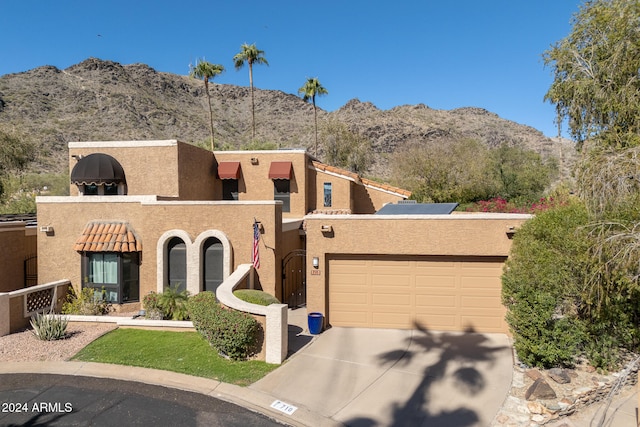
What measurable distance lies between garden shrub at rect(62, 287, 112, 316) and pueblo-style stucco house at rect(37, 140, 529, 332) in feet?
1.22

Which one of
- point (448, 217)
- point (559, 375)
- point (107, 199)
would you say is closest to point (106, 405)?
point (107, 199)

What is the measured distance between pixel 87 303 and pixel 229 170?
35.9 ft

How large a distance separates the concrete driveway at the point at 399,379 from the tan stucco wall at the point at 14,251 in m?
13.7

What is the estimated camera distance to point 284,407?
Result: 882 cm

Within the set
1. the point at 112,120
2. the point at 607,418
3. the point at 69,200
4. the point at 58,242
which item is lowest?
the point at 607,418

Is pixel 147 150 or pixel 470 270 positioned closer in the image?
pixel 470 270

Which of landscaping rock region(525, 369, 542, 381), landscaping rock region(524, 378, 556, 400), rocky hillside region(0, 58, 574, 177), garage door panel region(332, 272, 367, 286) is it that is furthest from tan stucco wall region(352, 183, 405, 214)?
rocky hillside region(0, 58, 574, 177)

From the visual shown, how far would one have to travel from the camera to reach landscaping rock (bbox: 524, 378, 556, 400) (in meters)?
8.76

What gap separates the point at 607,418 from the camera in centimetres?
837

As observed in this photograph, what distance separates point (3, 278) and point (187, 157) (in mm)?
9478

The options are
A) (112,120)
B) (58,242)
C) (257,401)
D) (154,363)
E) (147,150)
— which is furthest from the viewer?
(112,120)

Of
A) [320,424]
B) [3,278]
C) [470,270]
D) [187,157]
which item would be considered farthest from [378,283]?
[3,278]

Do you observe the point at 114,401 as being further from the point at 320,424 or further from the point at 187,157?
the point at 187,157

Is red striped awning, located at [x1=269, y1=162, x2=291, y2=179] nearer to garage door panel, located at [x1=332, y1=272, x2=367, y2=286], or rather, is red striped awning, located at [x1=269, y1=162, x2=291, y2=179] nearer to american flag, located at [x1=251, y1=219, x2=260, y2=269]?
american flag, located at [x1=251, y1=219, x2=260, y2=269]
